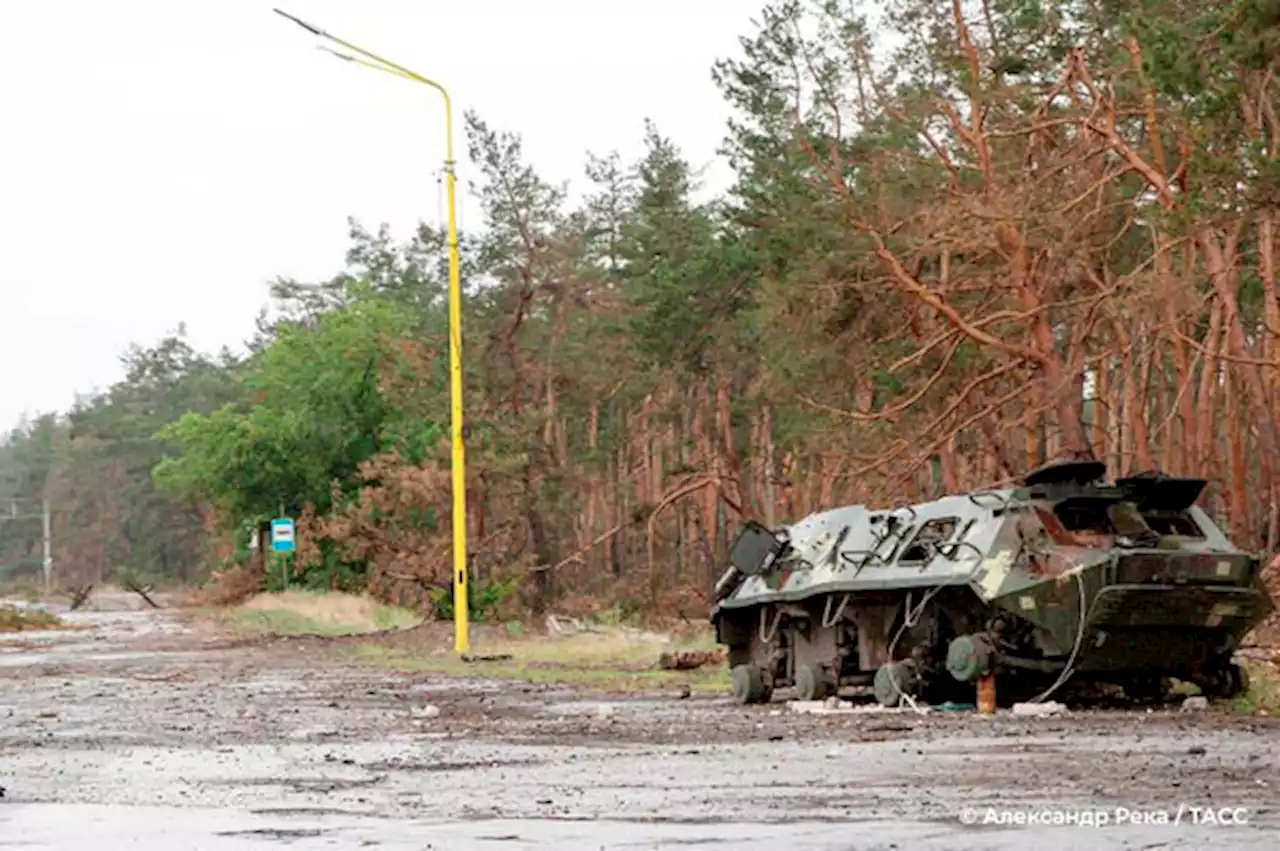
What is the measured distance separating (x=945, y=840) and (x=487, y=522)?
52534 mm

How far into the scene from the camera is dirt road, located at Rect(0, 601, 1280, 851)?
1009 centimetres

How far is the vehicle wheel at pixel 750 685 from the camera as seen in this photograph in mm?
24062

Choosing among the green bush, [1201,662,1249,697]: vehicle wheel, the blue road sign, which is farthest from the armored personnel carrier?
the blue road sign

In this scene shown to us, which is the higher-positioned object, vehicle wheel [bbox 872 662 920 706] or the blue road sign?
the blue road sign

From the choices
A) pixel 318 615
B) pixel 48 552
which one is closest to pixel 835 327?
pixel 318 615

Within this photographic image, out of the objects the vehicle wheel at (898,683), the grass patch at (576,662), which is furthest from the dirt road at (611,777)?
the grass patch at (576,662)

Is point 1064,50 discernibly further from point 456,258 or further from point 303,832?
point 303,832

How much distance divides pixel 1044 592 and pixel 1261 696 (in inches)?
93.8

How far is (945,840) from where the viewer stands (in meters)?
9.42

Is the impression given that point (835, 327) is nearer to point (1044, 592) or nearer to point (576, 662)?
point (576, 662)

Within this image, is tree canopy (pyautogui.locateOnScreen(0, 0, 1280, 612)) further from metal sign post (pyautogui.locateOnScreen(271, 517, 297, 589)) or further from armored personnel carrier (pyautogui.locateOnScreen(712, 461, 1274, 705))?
→ armored personnel carrier (pyautogui.locateOnScreen(712, 461, 1274, 705))

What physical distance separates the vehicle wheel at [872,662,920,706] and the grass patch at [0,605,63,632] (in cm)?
4558

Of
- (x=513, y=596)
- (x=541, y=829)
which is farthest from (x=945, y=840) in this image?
(x=513, y=596)

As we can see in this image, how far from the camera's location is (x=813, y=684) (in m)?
23.4
